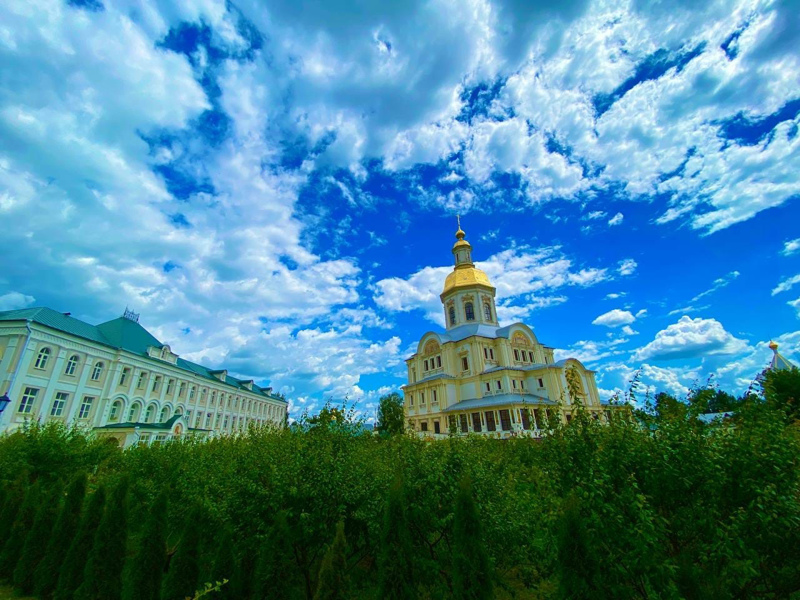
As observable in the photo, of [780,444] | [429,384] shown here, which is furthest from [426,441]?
[429,384]

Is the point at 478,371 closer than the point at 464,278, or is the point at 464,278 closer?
the point at 478,371

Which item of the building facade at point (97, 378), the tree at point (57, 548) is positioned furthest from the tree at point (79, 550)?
the building facade at point (97, 378)

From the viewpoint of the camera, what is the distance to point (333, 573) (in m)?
6.68

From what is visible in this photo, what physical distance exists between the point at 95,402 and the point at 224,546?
3488cm

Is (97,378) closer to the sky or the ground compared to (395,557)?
closer to the sky

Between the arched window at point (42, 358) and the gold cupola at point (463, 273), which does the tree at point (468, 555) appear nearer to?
the arched window at point (42, 358)

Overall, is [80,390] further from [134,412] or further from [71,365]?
[134,412]

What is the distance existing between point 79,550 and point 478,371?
4202 cm

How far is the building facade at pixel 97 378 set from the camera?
26.8 metres

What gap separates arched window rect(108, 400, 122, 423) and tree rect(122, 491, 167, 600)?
3321cm

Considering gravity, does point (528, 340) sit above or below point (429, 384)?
above

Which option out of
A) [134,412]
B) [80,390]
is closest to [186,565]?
[80,390]

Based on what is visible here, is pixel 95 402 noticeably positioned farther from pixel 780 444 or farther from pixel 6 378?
pixel 780 444

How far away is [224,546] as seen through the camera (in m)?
8.20
